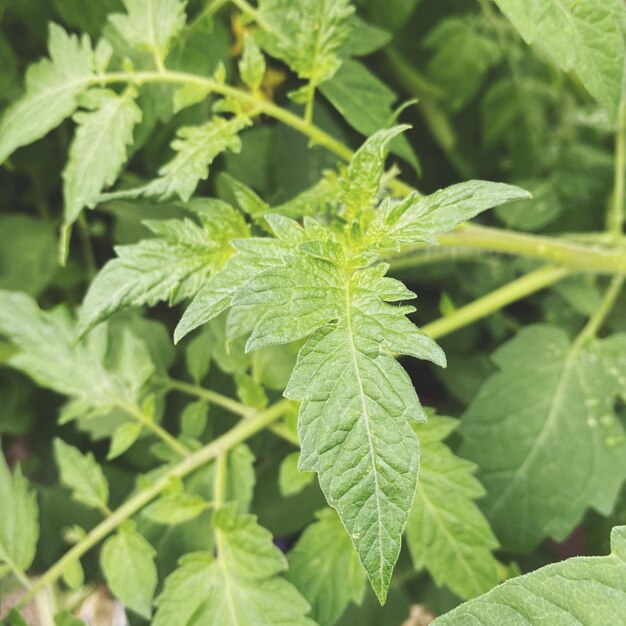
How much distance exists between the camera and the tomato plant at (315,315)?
1.86 ft

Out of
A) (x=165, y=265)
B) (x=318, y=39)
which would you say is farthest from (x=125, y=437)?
(x=318, y=39)

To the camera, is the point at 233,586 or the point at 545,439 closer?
the point at 233,586

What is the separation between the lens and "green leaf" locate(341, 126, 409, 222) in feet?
2.12

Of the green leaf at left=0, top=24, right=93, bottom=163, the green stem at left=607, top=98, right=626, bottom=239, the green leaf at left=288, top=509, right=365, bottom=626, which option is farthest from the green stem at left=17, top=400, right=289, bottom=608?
the green stem at left=607, top=98, right=626, bottom=239

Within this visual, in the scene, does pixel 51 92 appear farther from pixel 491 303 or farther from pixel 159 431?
pixel 491 303

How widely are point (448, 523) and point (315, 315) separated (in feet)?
0.92

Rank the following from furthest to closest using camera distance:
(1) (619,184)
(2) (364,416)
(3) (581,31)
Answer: (1) (619,184) < (3) (581,31) < (2) (364,416)

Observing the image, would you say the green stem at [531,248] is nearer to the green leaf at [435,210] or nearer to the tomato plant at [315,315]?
the tomato plant at [315,315]

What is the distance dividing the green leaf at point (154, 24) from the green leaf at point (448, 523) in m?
0.44

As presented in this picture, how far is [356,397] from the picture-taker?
1.80 ft

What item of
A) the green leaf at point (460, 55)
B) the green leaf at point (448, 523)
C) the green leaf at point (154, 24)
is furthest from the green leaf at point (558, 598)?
the green leaf at point (460, 55)

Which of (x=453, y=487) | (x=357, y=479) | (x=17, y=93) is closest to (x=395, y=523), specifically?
(x=357, y=479)

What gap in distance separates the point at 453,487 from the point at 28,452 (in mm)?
801

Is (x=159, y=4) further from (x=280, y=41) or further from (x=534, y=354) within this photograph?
(x=534, y=354)
